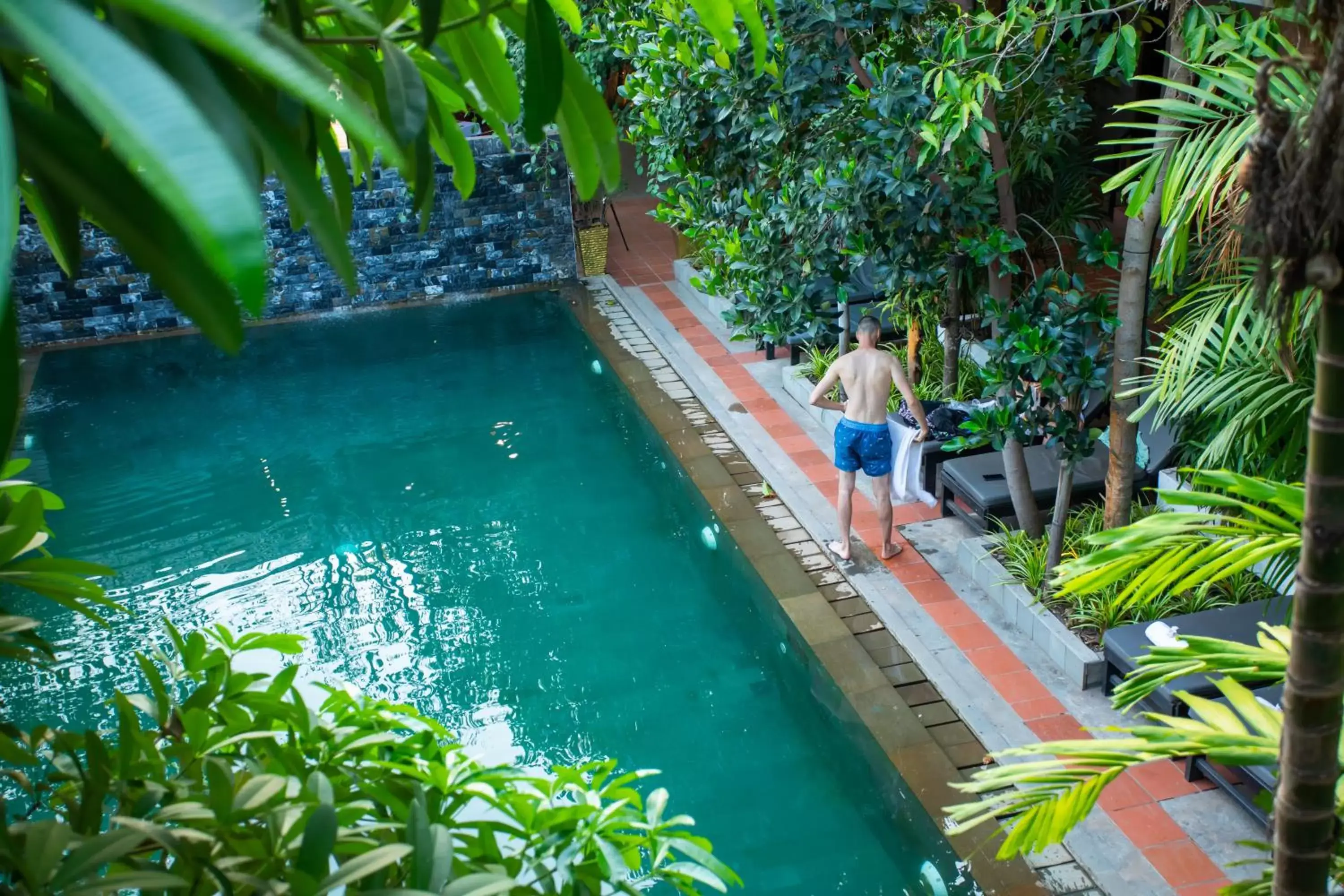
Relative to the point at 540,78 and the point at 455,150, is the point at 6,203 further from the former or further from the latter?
the point at 455,150

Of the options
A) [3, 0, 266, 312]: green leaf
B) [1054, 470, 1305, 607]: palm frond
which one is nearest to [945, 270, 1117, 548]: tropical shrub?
[1054, 470, 1305, 607]: palm frond

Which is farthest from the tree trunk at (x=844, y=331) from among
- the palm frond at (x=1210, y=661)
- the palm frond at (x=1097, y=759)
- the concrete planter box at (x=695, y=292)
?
the palm frond at (x=1097, y=759)

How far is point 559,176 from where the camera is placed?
13.5 meters

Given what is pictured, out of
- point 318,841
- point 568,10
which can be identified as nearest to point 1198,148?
point 568,10

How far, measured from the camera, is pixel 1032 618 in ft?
21.8

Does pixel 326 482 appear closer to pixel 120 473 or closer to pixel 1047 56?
pixel 120 473

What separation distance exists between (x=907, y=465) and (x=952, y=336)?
1.11 metres

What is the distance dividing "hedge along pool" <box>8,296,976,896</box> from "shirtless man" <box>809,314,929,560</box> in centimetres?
80

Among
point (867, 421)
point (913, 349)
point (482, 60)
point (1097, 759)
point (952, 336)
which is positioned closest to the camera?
point (482, 60)

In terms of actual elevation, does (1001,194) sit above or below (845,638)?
above

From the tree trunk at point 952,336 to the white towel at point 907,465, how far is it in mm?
766

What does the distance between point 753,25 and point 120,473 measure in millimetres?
9381

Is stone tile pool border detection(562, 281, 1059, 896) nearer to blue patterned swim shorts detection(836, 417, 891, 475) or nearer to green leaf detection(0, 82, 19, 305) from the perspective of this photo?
blue patterned swim shorts detection(836, 417, 891, 475)

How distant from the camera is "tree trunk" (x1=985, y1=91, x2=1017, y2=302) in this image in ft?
21.0
